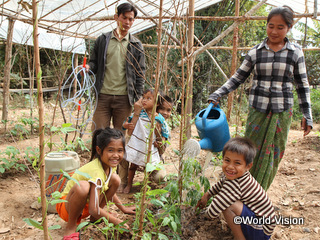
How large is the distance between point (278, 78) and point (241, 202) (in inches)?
35.1

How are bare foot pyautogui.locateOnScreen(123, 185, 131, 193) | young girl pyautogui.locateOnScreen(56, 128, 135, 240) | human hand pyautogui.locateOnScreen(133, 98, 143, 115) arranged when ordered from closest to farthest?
young girl pyautogui.locateOnScreen(56, 128, 135, 240) < human hand pyautogui.locateOnScreen(133, 98, 143, 115) < bare foot pyautogui.locateOnScreen(123, 185, 131, 193)

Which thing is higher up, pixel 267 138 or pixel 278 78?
pixel 278 78

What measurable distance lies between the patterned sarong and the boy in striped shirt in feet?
1.12

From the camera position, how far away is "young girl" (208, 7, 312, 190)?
6.39 feet

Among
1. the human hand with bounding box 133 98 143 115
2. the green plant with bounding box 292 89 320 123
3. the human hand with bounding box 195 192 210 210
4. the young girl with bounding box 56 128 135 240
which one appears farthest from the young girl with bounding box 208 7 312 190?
the green plant with bounding box 292 89 320 123

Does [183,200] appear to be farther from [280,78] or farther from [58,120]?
[58,120]

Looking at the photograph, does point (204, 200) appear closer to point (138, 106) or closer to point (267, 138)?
point (267, 138)

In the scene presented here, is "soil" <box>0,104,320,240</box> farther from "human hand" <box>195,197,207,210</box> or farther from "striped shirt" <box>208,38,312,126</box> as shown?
"striped shirt" <box>208,38,312,126</box>

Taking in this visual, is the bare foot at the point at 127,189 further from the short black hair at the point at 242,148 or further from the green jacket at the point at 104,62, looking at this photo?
the short black hair at the point at 242,148

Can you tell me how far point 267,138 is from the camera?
80.1 inches

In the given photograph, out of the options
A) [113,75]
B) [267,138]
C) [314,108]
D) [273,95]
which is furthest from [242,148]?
[314,108]

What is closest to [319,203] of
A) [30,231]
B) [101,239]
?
[101,239]

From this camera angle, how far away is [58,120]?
6.14 metres

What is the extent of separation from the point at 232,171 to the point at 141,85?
1476 mm
